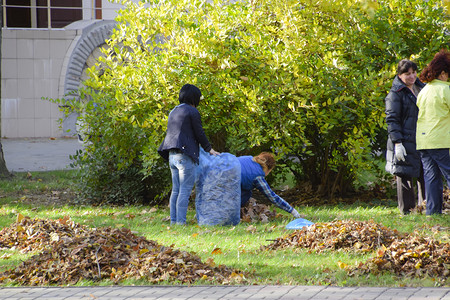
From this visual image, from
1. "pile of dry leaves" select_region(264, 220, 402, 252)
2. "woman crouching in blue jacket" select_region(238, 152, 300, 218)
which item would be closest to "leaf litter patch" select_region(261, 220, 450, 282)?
"pile of dry leaves" select_region(264, 220, 402, 252)

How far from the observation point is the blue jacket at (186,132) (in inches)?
290

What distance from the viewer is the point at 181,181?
24.6 feet

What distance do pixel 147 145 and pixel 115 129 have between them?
0.68m

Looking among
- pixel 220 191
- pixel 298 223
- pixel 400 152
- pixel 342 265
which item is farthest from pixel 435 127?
pixel 342 265

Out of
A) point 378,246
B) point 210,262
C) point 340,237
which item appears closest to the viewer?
point 210,262

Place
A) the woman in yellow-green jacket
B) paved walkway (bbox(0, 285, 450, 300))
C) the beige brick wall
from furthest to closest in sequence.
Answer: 1. the beige brick wall
2. the woman in yellow-green jacket
3. paved walkway (bbox(0, 285, 450, 300))

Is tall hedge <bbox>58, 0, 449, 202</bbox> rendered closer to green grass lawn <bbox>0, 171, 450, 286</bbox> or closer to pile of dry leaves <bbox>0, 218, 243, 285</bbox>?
green grass lawn <bbox>0, 171, 450, 286</bbox>

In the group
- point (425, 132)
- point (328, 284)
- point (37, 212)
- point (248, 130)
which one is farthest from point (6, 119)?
point (328, 284)

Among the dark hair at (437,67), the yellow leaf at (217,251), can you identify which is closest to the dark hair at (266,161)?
the yellow leaf at (217,251)

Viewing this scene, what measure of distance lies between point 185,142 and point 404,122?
2.52 meters

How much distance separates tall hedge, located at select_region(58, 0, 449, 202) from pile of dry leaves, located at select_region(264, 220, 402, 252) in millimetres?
2135

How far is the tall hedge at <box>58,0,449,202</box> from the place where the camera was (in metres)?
8.27

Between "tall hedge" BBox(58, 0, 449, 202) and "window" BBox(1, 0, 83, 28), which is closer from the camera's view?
"tall hedge" BBox(58, 0, 449, 202)

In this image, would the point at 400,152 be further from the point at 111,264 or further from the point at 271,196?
the point at 111,264
